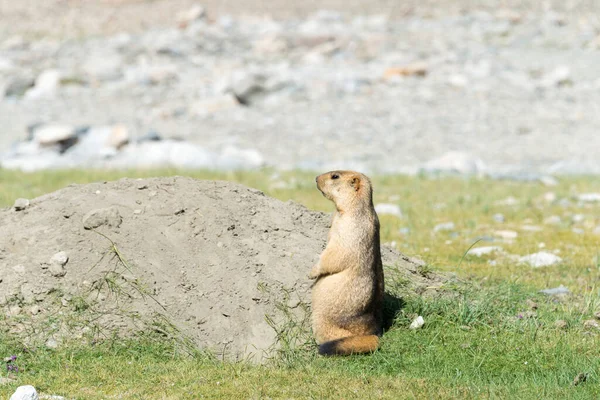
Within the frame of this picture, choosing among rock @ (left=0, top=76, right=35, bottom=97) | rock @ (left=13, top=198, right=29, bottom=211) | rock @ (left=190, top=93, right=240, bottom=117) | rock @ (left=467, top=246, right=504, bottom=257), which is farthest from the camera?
rock @ (left=0, top=76, right=35, bottom=97)

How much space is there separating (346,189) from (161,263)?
1689 millimetres

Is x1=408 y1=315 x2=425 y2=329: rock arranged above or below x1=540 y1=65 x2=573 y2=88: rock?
above

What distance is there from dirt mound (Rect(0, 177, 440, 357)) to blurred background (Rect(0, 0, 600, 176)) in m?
11.0

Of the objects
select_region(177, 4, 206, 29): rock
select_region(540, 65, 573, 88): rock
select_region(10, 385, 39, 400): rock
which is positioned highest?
select_region(10, 385, 39, 400): rock

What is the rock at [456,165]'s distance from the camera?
19.1 meters

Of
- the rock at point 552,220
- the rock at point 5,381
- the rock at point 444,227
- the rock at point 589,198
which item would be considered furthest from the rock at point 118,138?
the rock at point 5,381

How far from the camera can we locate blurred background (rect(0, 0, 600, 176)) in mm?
20844

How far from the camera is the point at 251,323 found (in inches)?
274

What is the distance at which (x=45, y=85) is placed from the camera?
28.5 m

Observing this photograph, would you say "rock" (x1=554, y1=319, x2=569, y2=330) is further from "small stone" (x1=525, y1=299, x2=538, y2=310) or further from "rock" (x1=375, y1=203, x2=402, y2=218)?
"rock" (x1=375, y1=203, x2=402, y2=218)

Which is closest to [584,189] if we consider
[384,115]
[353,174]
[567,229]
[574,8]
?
[567,229]

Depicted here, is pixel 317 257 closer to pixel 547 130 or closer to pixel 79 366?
pixel 79 366

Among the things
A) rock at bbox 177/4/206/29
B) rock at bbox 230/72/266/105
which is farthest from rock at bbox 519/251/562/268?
rock at bbox 177/4/206/29

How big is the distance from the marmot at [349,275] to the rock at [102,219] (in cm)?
183
